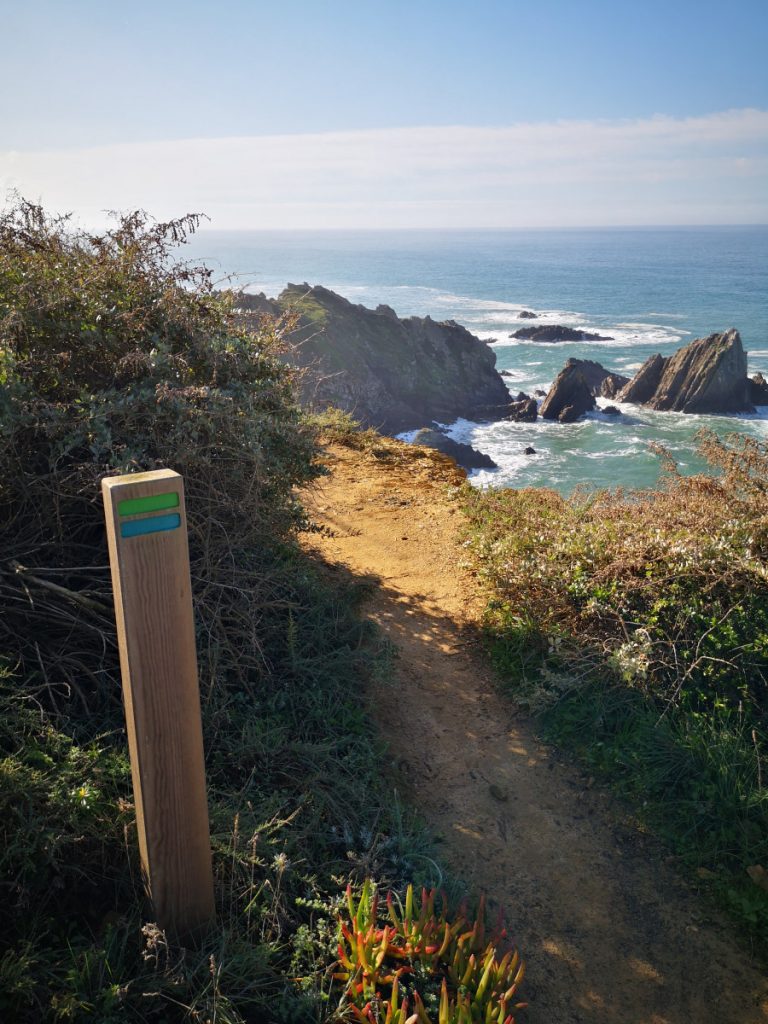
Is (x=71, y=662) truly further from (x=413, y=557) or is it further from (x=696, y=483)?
(x=696, y=483)

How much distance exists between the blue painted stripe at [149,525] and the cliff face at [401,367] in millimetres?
33911

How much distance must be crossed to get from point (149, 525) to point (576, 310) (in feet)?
315

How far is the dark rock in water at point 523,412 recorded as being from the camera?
41.1 meters

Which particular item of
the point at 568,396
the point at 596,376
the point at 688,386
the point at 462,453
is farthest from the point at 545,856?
the point at 596,376

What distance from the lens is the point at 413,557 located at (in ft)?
24.5

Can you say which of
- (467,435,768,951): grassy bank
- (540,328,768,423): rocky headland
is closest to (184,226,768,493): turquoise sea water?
(540,328,768,423): rocky headland

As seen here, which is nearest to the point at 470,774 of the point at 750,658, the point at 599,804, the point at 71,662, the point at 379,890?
the point at 599,804

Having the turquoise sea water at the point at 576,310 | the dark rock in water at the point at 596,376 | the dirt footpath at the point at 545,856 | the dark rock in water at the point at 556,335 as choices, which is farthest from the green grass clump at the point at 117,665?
the dark rock in water at the point at 556,335

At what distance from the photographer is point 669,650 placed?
486cm

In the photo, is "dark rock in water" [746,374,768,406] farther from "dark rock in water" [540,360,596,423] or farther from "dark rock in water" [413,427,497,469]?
"dark rock in water" [413,427,497,469]

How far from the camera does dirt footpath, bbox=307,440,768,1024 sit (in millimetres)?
3318

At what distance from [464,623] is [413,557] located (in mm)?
1457

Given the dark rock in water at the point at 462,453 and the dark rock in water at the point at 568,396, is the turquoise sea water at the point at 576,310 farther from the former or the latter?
the dark rock in water at the point at 568,396

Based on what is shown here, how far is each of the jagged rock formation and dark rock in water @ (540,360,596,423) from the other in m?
5.08
